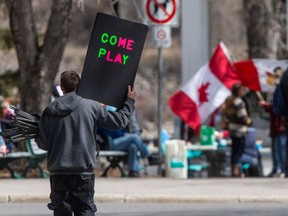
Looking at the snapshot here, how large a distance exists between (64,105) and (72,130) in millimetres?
217

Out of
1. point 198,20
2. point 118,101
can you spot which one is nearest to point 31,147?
point 198,20

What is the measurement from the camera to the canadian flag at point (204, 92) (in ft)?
67.7

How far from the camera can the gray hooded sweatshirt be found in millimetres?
9586

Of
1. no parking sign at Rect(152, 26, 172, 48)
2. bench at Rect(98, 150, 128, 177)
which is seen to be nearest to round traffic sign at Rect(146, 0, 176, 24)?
no parking sign at Rect(152, 26, 172, 48)

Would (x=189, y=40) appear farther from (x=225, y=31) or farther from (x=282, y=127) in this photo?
(x=225, y=31)

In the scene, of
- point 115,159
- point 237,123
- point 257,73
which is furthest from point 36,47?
point 257,73

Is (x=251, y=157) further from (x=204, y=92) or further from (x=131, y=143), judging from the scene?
(x=131, y=143)

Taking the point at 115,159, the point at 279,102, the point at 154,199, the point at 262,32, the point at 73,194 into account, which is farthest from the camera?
the point at 262,32

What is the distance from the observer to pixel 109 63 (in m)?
9.89

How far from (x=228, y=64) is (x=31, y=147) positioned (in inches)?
162

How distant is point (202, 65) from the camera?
21.5m

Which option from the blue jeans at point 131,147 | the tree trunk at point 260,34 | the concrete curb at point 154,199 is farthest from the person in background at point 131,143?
the tree trunk at point 260,34

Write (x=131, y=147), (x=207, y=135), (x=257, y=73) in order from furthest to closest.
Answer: (x=257, y=73) < (x=207, y=135) < (x=131, y=147)

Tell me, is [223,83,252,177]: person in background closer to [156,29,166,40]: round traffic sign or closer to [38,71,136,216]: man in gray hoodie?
[156,29,166,40]: round traffic sign
